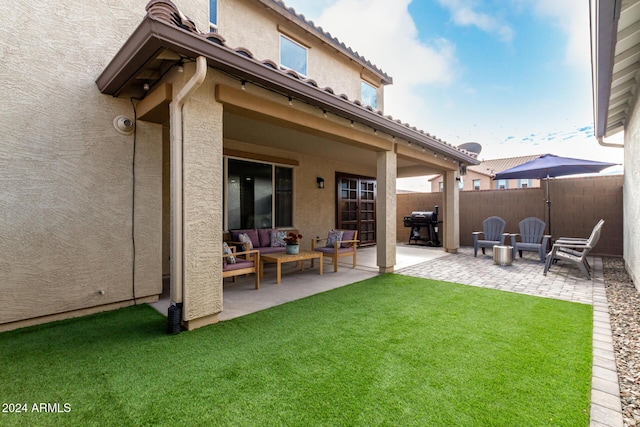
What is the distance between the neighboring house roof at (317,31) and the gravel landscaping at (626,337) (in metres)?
8.09

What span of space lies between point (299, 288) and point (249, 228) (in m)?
2.61

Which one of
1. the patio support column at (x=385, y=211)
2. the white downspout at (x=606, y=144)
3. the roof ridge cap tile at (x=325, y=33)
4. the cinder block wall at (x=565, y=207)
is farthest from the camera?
the cinder block wall at (x=565, y=207)

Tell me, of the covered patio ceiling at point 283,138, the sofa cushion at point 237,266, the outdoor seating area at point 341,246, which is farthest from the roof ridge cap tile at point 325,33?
the sofa cushion at point 237,266

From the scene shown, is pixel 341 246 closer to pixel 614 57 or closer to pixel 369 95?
pixel 614 57

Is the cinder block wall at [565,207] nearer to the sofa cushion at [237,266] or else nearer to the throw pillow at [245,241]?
the throw pillow at [245,241]

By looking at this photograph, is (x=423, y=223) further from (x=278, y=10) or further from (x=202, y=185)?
(x=202, y=185)

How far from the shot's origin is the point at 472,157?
28.9 ft

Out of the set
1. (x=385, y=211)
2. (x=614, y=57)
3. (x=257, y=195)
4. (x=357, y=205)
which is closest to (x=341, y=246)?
(x=385, y=211)

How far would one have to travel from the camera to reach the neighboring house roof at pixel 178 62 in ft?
8.41

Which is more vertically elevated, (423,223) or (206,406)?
(423,223)

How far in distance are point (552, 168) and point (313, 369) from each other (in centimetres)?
858

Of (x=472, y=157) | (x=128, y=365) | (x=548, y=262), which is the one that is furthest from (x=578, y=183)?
(x=128, y=365)

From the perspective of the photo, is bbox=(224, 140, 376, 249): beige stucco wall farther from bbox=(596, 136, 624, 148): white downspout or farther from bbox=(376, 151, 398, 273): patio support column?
bbox=(596, 136, 624, 148): white downspout

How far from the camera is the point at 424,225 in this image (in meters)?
10.7
